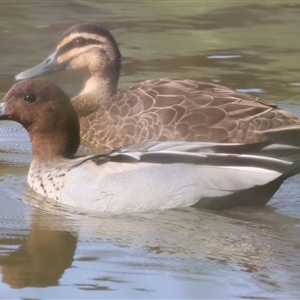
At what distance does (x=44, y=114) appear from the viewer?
24.6 feet

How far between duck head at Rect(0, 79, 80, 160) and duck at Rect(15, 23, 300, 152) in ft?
3.11

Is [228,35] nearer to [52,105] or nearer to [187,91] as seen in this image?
[187,91]

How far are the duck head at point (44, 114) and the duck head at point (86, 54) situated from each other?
2.15m

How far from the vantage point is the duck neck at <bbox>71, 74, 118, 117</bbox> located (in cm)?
934

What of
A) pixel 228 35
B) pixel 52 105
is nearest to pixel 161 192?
pixel 52 105

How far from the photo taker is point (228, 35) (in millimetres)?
12977

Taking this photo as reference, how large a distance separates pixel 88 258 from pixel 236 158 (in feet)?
4.80

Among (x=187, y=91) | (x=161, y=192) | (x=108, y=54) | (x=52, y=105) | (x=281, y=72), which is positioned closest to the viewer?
(x=161, y=192)

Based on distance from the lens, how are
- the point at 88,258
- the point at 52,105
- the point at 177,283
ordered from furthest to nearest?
the point at 52,105 < the point at 88,258 < the point at 177,283

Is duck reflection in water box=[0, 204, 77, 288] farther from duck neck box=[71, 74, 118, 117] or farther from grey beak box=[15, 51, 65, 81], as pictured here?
grey beak box=[15, 51, 65, 81]

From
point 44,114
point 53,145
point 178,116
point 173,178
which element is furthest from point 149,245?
point 178,116

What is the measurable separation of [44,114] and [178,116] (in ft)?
4.17

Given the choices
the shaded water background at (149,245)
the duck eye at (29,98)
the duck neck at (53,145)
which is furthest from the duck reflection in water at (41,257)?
the duck eye at (29,98)

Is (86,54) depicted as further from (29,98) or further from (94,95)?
(29,98)
